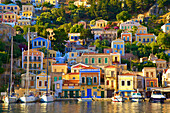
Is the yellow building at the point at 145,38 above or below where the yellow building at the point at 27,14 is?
below

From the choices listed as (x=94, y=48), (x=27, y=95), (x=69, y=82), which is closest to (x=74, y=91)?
(x=69, y=82)

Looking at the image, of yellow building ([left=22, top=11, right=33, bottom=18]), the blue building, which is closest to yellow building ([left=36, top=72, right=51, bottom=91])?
the blue building

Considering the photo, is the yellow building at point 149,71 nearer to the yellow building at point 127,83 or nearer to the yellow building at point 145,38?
the yellow building at point 127,83

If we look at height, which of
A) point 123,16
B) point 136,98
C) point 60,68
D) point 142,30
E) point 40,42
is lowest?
point 136,98

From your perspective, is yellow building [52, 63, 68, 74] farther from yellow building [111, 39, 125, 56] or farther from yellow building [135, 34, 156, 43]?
yellow building [135, 34, 156, 43]

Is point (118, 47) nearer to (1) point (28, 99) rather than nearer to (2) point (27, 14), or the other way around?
(1) point (28, 99)

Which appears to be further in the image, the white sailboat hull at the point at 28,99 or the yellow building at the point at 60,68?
the yellow building at the point at 60,68

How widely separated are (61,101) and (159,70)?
106ft

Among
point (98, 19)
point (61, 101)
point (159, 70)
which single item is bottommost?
point (61, 101)

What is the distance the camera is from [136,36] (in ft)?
449

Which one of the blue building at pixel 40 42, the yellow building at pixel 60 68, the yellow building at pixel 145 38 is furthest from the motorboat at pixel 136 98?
the yellow building at pixel 145 38

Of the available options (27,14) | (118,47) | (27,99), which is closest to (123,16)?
(27,14)

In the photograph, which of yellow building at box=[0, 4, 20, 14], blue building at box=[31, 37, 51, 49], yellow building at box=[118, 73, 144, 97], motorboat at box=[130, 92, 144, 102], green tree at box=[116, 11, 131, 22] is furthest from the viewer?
yellow building at box=[0, 4, 20, 14]

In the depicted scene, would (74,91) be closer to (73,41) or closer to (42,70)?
(42,70)
